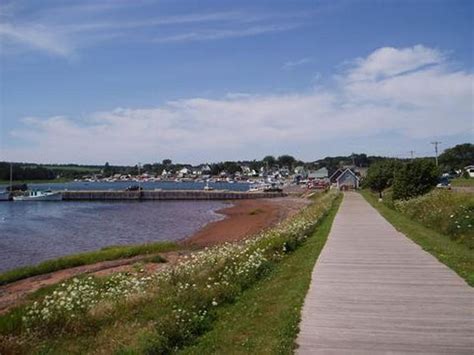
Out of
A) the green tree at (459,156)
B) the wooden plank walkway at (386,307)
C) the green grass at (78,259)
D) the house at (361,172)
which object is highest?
the green tree at (459,156)

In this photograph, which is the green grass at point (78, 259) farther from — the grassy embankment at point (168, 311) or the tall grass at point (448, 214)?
the tall grass at point (448, 214)

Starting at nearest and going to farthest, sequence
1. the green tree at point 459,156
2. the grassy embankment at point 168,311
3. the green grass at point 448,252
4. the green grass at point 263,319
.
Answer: the green grass at point 263,319
the grassy embankment at point 168,311
the green grass at point 448,252
the green tree at point 459,156

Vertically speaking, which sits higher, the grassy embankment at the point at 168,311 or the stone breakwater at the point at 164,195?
the grassy embankment at the point at 168,311

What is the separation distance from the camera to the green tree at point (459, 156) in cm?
15112

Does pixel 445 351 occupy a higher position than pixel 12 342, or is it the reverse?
pixel 445 351

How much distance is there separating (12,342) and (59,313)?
1.26 metres

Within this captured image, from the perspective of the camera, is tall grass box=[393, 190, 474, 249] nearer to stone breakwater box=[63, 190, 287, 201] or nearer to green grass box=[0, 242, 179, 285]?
green grass box=[0, 242, 179, 285]

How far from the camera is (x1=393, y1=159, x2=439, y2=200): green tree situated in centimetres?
3644

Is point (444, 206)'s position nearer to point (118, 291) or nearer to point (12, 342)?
point (118, 291)

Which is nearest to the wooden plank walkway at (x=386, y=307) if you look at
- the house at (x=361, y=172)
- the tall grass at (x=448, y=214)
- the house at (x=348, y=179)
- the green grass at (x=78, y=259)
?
the tall grass at (x=448, y=214)

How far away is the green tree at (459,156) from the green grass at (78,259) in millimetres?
134813

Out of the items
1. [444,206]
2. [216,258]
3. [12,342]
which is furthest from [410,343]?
[444,206]

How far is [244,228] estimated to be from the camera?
47281mm

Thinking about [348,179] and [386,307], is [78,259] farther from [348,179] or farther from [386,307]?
[348,179]
